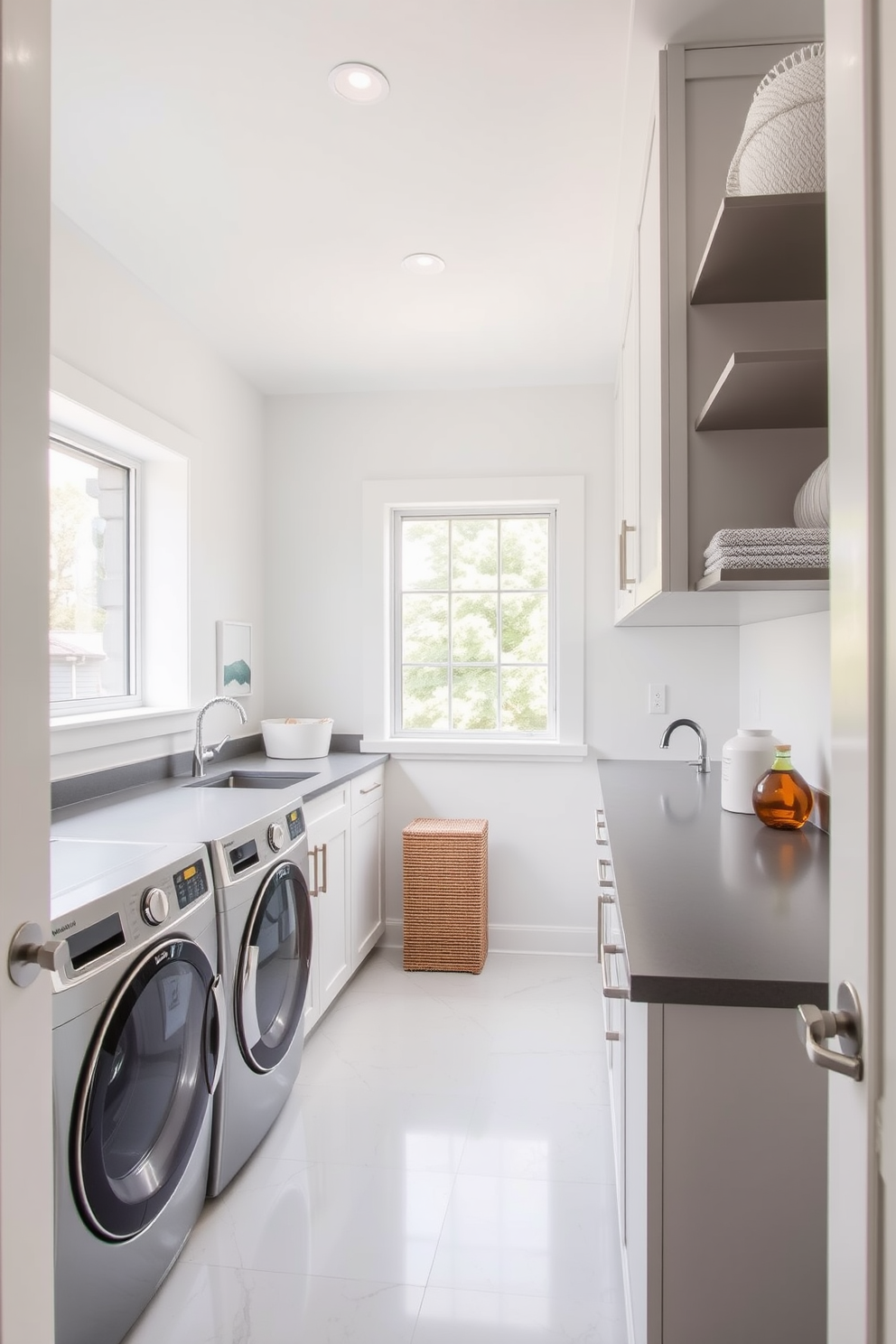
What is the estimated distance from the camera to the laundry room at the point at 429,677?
3.36ft

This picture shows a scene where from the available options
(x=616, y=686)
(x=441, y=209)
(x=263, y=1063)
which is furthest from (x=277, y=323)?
(x=263, y=1063)

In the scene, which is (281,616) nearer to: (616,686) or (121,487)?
(121,487)

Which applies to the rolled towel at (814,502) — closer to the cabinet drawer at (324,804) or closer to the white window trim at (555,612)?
the cabinet drawer at (324,804)

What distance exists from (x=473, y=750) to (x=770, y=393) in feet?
8.07

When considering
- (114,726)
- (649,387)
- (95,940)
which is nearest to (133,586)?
(114,726)

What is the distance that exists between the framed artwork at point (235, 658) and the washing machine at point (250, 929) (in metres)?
0.88

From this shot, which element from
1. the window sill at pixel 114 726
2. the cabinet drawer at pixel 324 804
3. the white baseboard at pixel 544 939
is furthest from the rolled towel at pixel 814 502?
the white baseboard at pixel 544 939

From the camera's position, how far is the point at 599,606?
360cm

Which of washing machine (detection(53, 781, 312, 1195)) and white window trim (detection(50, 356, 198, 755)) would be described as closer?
washing machine (detection(53, 781, 312, 1195))

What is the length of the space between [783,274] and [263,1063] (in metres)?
2.10

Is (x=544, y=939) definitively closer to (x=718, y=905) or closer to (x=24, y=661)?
(x=718, y=905)

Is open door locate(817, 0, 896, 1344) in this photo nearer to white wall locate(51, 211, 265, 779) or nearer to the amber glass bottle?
the amber glass bottle

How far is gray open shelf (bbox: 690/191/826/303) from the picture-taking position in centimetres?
126

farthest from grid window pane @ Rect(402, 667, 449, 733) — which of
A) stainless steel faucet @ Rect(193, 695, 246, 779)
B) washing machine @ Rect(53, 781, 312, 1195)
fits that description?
washing machine @ Rect(53, 781, 312, 1195)
